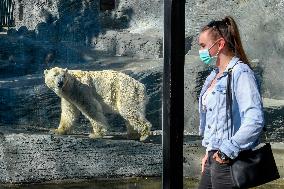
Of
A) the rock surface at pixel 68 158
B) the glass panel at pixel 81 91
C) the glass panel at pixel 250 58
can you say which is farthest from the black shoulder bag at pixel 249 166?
the glass panel at pixel 250 58

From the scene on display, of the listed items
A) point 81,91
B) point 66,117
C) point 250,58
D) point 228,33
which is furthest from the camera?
point 250,58

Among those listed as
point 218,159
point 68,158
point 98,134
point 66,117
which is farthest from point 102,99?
point 218,159

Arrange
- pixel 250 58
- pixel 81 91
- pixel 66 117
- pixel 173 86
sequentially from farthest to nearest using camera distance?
1. pixel 250 58
2. pixel 81 91
3. pixel 66 117
4. pixel 173 86

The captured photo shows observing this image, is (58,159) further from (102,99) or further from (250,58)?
(250,58)

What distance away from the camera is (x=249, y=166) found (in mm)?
3084

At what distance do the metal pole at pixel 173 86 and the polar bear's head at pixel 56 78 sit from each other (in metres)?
2.97

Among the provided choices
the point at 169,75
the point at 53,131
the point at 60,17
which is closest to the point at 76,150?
the point at 53,131

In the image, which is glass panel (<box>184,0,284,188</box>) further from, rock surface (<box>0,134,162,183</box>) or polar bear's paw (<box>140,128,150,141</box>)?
rock surface (<box>0,134,162,183</box>)

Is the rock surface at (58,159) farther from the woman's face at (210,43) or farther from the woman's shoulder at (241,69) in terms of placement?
→ the woman's shoulder at (241,69)

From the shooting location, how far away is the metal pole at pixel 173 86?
305cm

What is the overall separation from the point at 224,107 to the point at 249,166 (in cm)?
27

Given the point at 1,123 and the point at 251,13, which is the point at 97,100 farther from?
the point at 251,13

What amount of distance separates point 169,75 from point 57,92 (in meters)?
3.20

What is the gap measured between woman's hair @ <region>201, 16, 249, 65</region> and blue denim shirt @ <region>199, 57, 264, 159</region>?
0.04 metres
